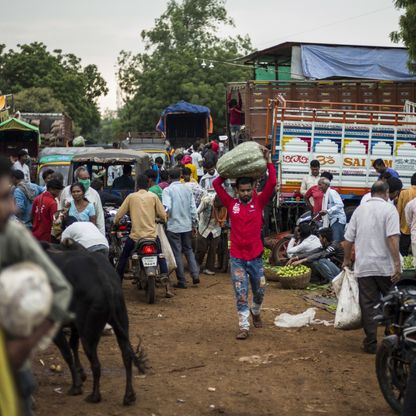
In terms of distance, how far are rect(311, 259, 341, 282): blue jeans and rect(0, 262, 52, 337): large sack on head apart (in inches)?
407

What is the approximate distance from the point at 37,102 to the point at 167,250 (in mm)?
42588

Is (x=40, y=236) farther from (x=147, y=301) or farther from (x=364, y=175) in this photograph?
(x=364, y=175)

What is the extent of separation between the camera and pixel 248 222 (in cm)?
949

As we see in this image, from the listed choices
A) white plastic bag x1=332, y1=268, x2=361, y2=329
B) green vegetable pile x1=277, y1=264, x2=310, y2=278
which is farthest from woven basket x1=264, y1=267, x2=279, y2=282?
white plastic bag x1=332, y1=268, x2=361, y2=329

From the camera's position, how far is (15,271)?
10.3 feet

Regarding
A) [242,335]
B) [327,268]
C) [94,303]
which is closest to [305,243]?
[327,268]

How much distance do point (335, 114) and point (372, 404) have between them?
10325mm

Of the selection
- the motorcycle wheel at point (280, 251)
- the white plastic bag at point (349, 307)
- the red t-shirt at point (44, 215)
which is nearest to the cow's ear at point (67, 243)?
the red t-shirt at point (44, 215)

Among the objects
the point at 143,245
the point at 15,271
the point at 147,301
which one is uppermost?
the point at 15,271

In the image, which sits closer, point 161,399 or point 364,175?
point 161,399

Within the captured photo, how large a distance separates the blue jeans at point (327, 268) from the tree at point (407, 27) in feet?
25.3

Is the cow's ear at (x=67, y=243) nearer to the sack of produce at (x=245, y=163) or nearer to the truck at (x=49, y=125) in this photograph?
the sack of produce at (x=245, y=163)

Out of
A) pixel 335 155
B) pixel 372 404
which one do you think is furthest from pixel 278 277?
pixel 372 404

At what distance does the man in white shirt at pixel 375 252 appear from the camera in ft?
28.2
